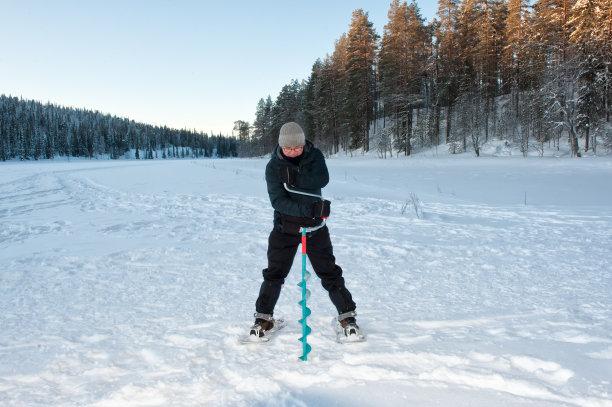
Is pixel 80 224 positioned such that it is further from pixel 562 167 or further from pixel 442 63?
pixel 442 63

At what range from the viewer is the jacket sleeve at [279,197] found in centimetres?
276

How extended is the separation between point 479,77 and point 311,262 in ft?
129

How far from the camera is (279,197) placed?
9.32 ft

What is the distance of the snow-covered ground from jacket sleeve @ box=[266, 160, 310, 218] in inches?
44.6

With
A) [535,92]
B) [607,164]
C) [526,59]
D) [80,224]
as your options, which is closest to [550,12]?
[526,59]

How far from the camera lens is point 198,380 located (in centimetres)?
232

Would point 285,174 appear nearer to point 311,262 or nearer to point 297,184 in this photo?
point 297,184

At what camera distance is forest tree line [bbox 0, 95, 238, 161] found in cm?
8619

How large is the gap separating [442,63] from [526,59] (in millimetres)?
7065

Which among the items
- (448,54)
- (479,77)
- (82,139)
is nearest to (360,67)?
(448,54)

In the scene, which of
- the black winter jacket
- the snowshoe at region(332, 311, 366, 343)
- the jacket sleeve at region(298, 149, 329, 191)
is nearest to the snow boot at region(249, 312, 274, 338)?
the snowshoe at region(332, 311, 366, 343)

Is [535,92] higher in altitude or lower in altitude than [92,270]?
higher

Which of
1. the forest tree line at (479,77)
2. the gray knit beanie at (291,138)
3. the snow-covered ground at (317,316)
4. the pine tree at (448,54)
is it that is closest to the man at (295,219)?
Result: the gray knit beanie at (291,138)

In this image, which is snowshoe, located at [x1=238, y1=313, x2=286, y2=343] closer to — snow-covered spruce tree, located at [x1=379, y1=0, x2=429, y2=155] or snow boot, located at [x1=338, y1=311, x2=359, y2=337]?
snow boot, located at [x1=338, y1=311, x2=359, y2=337]
